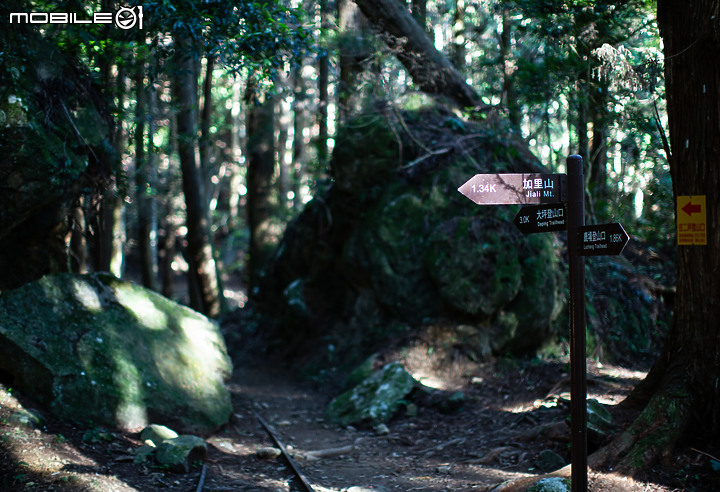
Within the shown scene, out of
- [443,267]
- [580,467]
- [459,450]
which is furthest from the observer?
[443,267]

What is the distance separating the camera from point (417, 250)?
34.4ft

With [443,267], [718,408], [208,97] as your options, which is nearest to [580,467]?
[718,408]

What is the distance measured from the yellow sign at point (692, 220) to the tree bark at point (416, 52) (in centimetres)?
728

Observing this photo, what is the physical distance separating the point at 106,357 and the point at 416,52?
9.00 m

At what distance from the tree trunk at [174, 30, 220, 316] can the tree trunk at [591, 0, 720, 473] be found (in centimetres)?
1152

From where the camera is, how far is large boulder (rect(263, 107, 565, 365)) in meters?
9.72

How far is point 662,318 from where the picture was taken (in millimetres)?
10383

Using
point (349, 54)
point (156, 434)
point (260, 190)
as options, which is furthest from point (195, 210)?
point (156, 434)

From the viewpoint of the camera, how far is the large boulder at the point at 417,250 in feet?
31.9

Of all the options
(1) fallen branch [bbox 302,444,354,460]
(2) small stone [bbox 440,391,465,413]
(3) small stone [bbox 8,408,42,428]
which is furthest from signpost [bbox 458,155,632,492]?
(3) small stone [bbox 8,408,42,428]

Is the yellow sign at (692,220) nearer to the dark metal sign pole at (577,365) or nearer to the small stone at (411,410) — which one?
the dark metal sign pole at (577,365)

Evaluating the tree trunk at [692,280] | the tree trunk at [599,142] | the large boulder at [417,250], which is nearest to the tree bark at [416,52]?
the large boulder at [417,250]

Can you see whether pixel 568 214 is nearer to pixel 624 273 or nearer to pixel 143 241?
A: pixel 624 273

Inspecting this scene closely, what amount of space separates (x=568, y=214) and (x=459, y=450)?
3.99 metres
